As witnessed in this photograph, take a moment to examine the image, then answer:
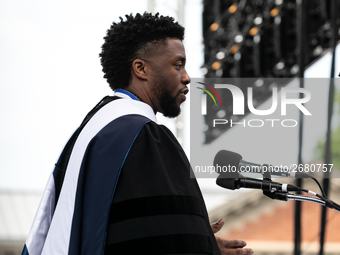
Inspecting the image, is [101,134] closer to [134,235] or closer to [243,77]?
[134,235]

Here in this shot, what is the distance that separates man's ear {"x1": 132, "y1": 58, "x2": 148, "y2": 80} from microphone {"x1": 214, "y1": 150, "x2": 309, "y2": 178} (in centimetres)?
42

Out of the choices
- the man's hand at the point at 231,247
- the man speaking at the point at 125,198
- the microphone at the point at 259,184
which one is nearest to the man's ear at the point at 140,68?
the man speaking at the point at 125,198

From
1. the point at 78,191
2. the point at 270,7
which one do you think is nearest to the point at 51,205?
the point at 78,191

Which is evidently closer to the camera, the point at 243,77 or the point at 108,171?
the point at 108,171

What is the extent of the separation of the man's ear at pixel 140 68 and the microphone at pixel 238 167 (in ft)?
1.37

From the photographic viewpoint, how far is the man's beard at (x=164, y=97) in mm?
1644

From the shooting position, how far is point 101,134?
140cm

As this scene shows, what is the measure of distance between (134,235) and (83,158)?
0.30m

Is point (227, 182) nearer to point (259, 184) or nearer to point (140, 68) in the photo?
point (259, 184)

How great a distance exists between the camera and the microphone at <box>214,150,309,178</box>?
4.68ft

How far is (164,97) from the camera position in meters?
1.66

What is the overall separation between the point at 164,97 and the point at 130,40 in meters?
0.27

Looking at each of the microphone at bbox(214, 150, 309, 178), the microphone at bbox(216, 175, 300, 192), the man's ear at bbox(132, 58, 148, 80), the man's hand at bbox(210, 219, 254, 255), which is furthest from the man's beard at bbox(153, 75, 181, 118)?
the man's hand at bbox(210, 219, 254, 255)

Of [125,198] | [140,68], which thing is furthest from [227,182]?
[140,68]
